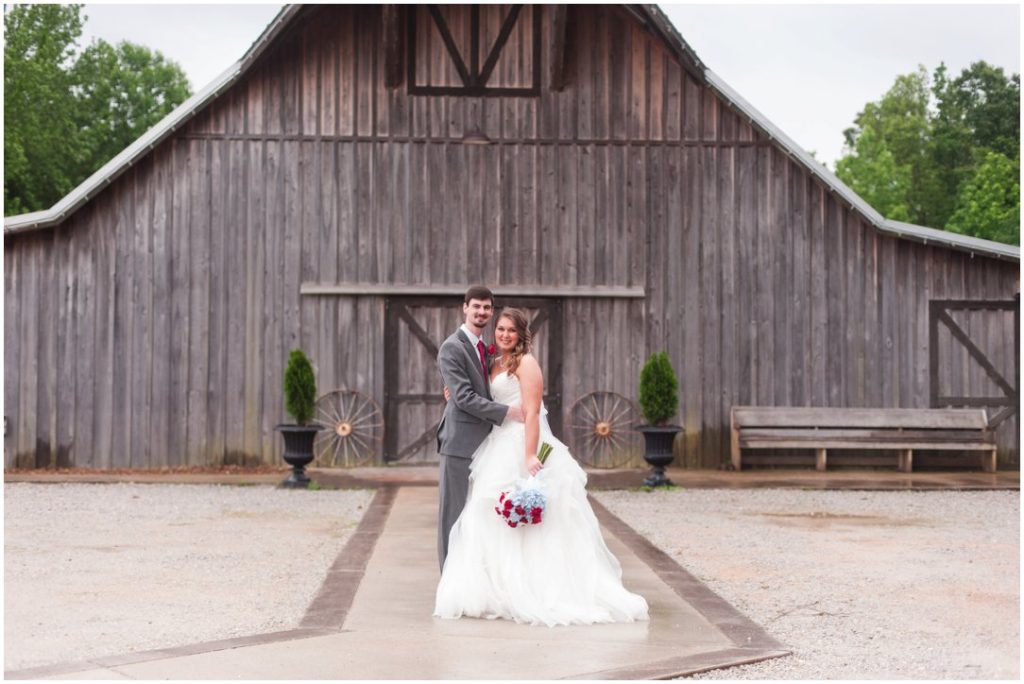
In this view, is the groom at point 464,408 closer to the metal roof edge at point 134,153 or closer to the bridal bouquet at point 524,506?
the bridal bouquet at point 524,506

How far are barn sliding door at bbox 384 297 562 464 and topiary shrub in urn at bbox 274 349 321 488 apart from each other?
7.03 feet

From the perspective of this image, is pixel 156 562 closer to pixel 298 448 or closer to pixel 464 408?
pixel 464 408

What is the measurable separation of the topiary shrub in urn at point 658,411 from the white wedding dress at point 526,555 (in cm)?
771

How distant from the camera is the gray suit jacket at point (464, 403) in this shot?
7754 millimetres

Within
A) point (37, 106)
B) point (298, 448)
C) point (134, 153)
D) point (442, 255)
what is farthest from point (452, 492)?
point (37, 106)

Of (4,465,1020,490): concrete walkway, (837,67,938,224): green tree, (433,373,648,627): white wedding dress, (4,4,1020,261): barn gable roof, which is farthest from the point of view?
(837,67,938,224): green tree

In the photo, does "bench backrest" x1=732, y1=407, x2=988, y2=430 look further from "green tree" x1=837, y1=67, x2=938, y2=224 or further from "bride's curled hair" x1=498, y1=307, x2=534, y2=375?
"green tree" x1=837, y1=67, x2=938, y2=224

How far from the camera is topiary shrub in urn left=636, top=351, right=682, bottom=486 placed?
15.5m

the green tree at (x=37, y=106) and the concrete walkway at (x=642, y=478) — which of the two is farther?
the green tree at (x=37, y=106)

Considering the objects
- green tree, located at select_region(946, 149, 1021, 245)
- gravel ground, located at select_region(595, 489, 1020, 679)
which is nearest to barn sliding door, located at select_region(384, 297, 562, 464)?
gravel ground, located at select_region(595, 489, 1020, 679)

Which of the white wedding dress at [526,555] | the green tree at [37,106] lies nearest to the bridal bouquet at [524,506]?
the white wedding dress at [526,555]

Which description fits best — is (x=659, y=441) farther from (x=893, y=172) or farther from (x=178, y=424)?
(x=893, y=172)

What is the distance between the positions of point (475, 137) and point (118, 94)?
1140 inches

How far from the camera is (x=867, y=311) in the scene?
18.1 m
